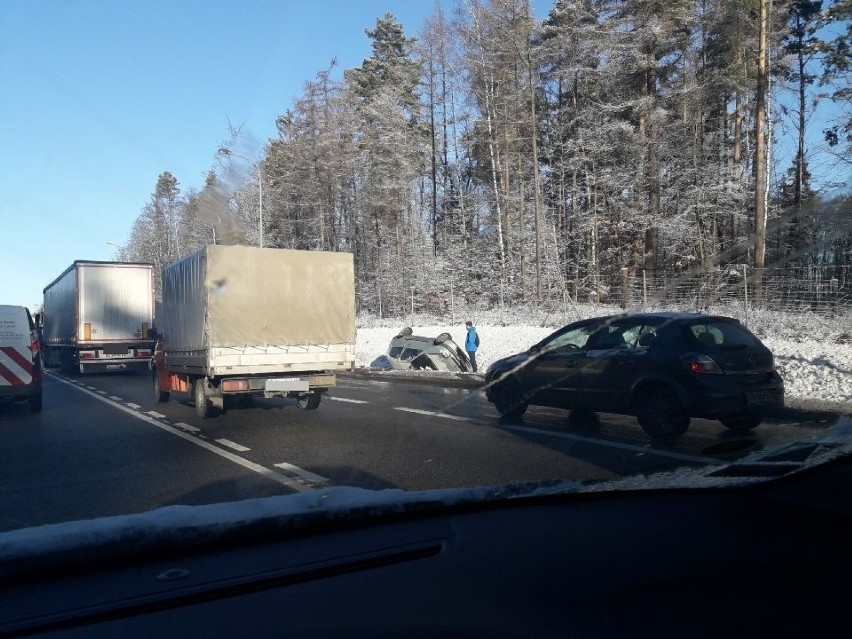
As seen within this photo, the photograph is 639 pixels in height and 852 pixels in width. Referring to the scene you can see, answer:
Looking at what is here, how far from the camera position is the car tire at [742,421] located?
734 cm

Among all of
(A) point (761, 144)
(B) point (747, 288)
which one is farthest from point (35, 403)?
(A) point (761, 144)

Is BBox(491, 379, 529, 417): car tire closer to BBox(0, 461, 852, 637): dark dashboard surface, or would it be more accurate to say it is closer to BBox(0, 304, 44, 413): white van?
BBox(0, 461, 852, 637): dark dashboard surface

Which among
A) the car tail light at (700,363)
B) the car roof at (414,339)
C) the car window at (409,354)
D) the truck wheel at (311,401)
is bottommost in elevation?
the truck wheel at (311,401)

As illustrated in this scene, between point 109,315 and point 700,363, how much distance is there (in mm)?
21821

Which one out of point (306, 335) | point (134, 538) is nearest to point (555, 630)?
point (134, 538)

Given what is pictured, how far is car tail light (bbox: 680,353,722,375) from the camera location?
8.52 metres

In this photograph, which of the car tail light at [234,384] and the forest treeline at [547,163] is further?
the car tail light at [234,384]

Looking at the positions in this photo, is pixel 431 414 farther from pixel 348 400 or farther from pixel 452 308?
pixel 452 308

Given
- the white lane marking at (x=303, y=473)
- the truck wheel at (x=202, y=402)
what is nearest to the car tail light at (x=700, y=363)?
the white lane marking at (x=303, y=473)

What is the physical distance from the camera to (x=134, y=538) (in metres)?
2.57

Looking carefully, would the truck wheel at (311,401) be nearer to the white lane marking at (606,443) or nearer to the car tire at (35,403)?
the white lane marking at (606,443)

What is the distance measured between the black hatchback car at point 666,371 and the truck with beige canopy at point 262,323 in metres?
4.42

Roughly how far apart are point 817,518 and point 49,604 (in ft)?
10.3

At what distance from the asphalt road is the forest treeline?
2.03 m
